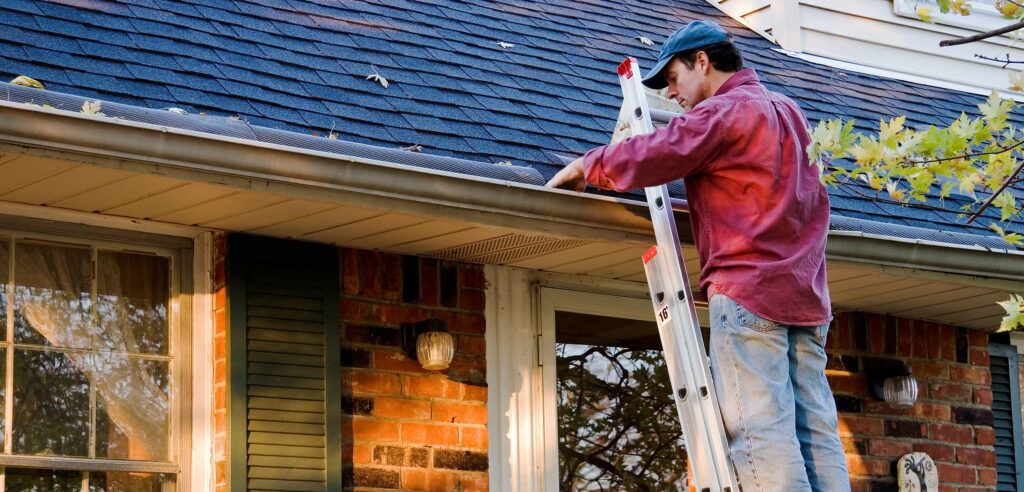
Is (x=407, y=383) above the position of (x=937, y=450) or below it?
above

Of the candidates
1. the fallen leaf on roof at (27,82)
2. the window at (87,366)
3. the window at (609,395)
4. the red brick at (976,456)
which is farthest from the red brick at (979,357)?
the fallen leaf on roof at (27,82)

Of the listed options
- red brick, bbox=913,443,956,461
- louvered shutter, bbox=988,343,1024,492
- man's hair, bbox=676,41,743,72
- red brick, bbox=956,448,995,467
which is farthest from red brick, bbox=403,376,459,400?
louvered shutter, bbox=988,343,1024,492

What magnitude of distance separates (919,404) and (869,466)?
44 cm

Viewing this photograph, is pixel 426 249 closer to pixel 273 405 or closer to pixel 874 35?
pixel 273 405

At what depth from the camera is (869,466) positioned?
702 cm

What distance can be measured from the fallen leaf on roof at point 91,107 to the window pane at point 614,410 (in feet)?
7.80

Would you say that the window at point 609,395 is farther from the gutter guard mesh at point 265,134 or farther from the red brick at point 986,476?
the red brick at point 986,476

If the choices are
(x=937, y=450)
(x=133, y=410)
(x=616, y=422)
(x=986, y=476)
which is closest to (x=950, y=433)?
(x=937, y=450)

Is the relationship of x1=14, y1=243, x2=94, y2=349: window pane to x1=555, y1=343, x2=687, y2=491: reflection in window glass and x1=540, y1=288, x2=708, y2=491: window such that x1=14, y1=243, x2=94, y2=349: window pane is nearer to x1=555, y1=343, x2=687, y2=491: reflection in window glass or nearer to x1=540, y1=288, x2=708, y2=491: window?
x1=540, y1=288, x2=708, y2=491: window

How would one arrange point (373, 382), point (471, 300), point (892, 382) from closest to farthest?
point (373, 382) → point (471, 300) → point (892, 382)

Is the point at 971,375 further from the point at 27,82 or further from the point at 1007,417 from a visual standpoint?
the point at 27,82

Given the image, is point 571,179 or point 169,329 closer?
point 571,179

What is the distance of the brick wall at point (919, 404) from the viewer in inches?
277

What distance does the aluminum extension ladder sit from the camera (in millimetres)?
4633
